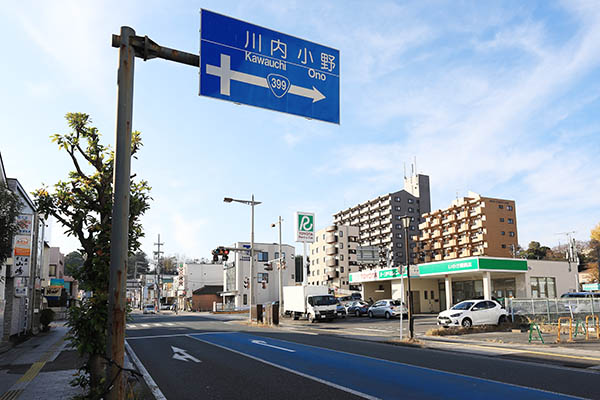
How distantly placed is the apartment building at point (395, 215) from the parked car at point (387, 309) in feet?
236

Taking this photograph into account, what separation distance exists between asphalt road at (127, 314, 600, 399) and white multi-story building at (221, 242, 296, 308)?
63486mm

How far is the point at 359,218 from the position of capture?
12644 centimetres

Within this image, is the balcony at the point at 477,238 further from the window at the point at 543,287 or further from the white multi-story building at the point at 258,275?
the window at the point at 543,287

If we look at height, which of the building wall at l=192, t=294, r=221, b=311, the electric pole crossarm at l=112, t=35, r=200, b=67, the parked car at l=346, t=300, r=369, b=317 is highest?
the electric pole crossarm at l=112, t=35, r=200, b=67

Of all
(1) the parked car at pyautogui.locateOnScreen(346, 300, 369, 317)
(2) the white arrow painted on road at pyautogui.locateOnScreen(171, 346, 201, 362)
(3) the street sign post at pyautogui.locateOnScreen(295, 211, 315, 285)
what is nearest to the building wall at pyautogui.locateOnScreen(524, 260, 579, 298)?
(1) the parked car at pyautogui.locateOnScreen(346, 300, 369, 317)

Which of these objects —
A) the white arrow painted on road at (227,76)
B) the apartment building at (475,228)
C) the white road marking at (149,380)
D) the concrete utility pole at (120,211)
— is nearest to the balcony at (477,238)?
the apartment building at (475,228)

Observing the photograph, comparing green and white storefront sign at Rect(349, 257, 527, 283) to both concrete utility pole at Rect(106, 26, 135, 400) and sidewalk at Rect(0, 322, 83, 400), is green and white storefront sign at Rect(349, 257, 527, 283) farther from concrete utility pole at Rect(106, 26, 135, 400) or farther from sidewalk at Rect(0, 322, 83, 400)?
concrete utility pole at Rect(106, 26, 135, 400)

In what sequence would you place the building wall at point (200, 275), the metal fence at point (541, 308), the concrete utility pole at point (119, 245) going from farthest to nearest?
1. the building wall at point (200, 275)
2. the metal fence at point (541, 308)
3. the concrete utility pole at point (119, 245)

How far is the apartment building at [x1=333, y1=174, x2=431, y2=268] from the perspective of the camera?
112 m

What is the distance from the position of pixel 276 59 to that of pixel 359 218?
120238 millimetres

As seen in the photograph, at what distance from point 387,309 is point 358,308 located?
5360 millimetres

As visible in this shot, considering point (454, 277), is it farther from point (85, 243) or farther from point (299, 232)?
point (85, 243)

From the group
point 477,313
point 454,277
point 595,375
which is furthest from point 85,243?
point 454,277

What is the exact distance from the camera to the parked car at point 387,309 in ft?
120
